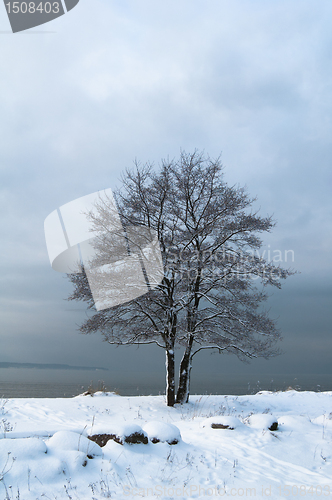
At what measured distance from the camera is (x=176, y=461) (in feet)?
16.1

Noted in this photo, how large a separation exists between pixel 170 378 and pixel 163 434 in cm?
736

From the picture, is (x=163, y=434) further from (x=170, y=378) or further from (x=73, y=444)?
(x=170, y=378)

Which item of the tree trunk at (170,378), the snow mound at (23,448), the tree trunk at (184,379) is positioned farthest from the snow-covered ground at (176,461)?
the tree trunk at (184,379)

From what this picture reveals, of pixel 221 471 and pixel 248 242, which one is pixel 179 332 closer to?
pixel 248 242

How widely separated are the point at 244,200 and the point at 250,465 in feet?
34.9

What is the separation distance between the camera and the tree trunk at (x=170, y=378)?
1234 centimetres

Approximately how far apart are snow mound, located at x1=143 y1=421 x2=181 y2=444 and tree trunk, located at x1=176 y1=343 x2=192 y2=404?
725cm

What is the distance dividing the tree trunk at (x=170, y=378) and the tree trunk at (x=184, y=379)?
1.94 ft

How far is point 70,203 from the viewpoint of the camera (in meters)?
13.2

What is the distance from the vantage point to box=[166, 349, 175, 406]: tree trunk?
40.5ft

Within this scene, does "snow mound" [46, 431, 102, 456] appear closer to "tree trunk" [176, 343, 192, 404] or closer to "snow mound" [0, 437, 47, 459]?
"snow mound" [0, 437, 47, 459]

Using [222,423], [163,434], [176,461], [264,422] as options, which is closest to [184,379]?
[264,422]

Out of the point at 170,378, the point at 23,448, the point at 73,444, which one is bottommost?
the point at 170,378

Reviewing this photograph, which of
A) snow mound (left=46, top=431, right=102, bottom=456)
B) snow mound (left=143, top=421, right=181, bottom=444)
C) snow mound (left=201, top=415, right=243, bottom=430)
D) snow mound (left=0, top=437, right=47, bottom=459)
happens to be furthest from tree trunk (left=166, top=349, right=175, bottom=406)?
snow mound (left=0, top=437, right=47, bottom=459)
